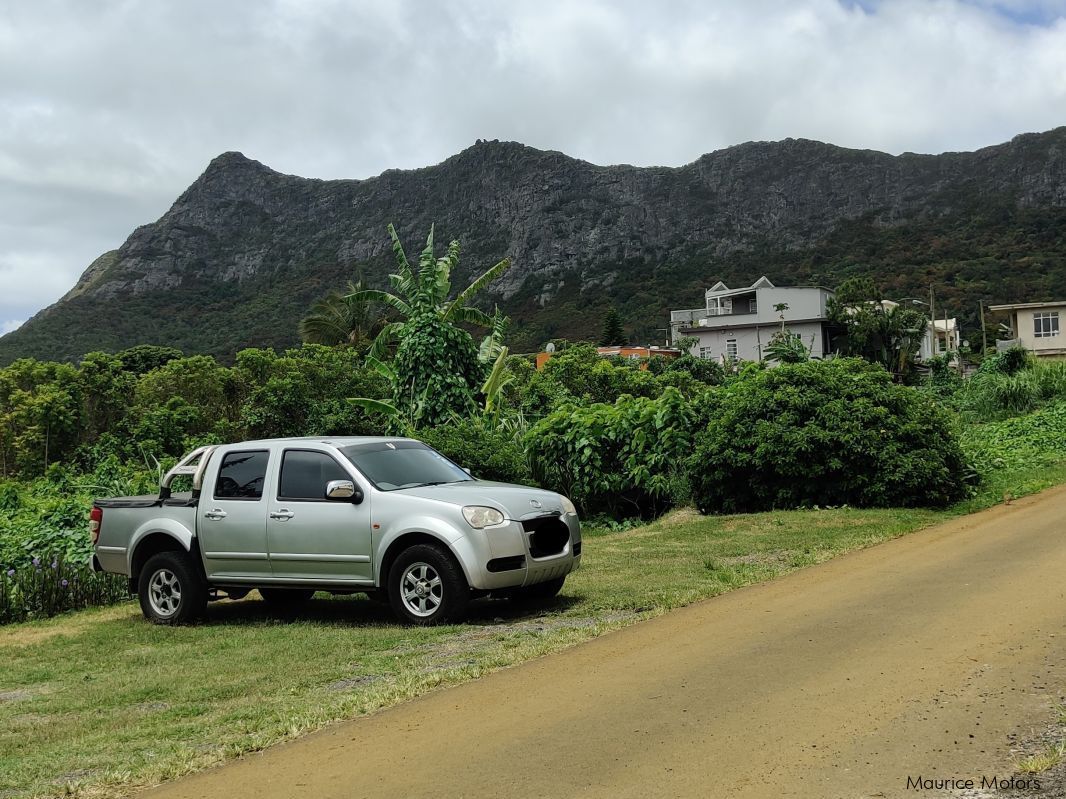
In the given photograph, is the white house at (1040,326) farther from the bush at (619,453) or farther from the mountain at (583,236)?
the bush at (619,453)

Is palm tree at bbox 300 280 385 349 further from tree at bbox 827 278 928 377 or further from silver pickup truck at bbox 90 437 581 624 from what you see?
silver pickup truck at bbox 90 437 581 624

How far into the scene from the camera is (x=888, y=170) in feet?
477

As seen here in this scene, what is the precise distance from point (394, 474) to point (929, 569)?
5461 millimetres

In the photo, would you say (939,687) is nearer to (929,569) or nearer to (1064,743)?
(1064,743)

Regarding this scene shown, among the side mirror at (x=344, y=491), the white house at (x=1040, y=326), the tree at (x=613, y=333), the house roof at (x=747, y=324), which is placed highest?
the tree at (x=613, y=333)

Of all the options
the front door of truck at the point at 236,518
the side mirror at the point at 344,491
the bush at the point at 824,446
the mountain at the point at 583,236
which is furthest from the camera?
the mountain at the point at 583,236

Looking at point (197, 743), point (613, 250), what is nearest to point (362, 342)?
point (197, 743)

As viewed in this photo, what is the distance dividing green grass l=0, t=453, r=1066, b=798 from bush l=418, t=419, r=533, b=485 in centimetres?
509

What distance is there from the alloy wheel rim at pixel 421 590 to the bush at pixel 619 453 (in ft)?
→ 30.3

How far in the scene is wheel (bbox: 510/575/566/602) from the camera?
9.49 metres

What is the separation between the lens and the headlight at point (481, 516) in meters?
8.62

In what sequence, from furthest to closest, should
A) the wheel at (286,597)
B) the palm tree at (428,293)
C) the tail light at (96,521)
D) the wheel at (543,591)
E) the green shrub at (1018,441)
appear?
the palm tree at (428,293) < the green shrub at (1018,441) < the wheel at (286,597) < the tail light at (96,521) < the wheel at (543,591)

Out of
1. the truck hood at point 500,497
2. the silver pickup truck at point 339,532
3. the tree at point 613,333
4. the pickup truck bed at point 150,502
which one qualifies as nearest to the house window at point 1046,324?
the tree at point 613,333

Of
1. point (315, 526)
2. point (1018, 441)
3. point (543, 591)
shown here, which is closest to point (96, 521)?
point (315, 526)
